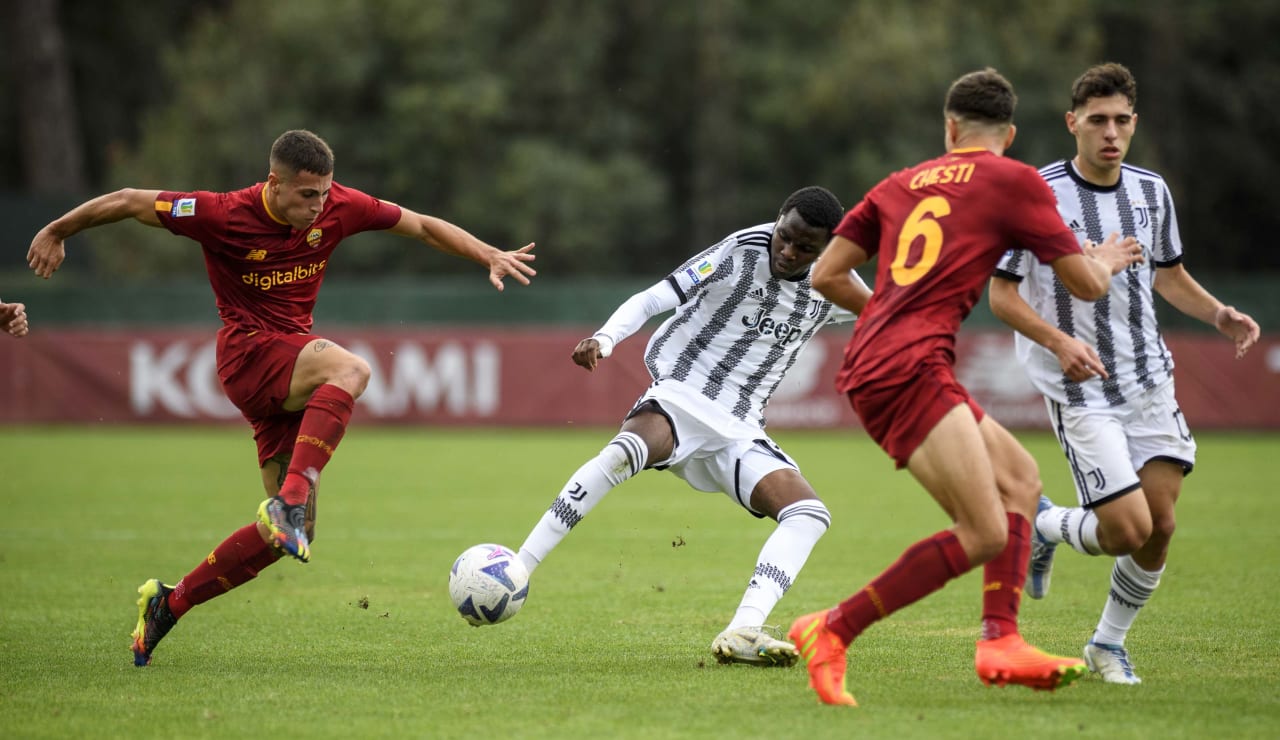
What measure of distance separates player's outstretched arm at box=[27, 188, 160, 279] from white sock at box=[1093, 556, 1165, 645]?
4.47 metres

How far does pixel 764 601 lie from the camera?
639 centimetres

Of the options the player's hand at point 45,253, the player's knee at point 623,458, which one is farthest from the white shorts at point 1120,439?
the player's hand at point 45,253

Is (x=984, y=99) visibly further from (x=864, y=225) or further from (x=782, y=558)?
(x=782, y=558)

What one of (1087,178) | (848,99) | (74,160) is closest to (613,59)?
(848,99)

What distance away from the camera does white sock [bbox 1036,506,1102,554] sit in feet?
19.6

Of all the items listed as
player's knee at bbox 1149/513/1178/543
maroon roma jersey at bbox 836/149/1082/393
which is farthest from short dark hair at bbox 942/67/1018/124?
player's knee at bbox 1149/513/1178/543

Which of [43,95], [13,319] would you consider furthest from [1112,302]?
[43,95]

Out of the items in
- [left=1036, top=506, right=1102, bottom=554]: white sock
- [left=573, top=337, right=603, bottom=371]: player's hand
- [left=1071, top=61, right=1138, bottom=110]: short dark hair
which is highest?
[left=1071, top=61, right=1138, bottom=110]: short dark hair

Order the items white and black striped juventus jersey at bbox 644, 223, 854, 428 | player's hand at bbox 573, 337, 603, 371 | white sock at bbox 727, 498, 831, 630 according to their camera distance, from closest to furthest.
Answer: player's hand at bbox 573, 337, 603, 371 < white sock at bbox 727, 498, 831, 630 < white and black striped juventus jersey at bbox 644, 223, 854, 428

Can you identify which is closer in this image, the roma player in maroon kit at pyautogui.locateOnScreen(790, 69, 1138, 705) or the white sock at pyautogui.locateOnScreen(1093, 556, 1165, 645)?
the roma player in maroon kit at pyautogui.locateOnScreen(790, 69, 1138, 705)

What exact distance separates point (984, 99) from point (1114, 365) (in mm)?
1386

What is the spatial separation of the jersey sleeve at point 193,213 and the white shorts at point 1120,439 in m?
3.76

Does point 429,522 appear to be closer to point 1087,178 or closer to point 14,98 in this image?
point 1087,178

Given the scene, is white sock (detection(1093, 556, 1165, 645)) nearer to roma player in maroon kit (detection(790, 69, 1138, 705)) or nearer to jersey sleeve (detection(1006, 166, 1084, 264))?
roma player in maroon kit (detection(790, 69, 1138, 705))
